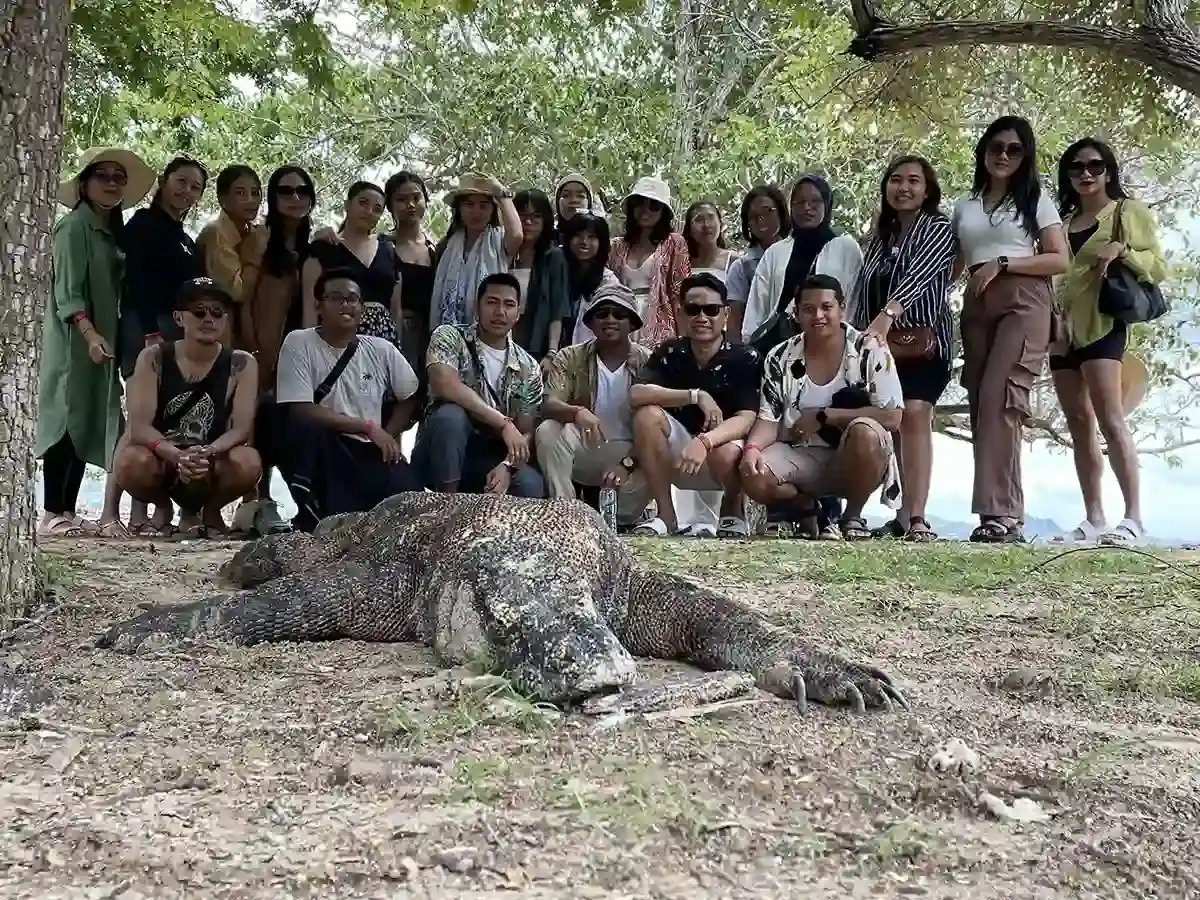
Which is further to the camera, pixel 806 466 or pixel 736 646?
pixel 806 466

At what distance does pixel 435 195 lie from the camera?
1278 centimetres

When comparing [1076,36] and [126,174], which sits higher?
[1076,36]

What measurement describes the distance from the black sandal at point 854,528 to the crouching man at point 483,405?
5.27 feet

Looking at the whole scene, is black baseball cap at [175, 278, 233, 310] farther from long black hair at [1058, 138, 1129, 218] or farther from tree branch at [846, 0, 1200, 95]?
long black hair at [1058, 138, 1129, 218]

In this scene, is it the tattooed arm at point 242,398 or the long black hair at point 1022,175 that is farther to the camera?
the long black hair at point 1022,175

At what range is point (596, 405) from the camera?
239 inches

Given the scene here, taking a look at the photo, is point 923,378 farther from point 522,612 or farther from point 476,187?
point 522,612

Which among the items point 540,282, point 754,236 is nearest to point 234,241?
point 540,282

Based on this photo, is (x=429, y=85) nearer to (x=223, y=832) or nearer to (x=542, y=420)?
(x=542, y=420)

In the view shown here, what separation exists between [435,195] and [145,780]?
11408 millimetres

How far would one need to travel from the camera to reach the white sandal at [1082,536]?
571 centimetres

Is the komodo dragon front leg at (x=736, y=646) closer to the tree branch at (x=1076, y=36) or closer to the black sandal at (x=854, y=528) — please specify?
the black sandal at (x=854, y=528)

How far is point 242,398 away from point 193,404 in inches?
9.1

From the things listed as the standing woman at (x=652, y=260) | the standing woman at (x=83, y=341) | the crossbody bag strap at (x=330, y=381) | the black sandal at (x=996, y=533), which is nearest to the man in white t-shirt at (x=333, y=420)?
the crossbody bag strap at (x=330, y=381)
